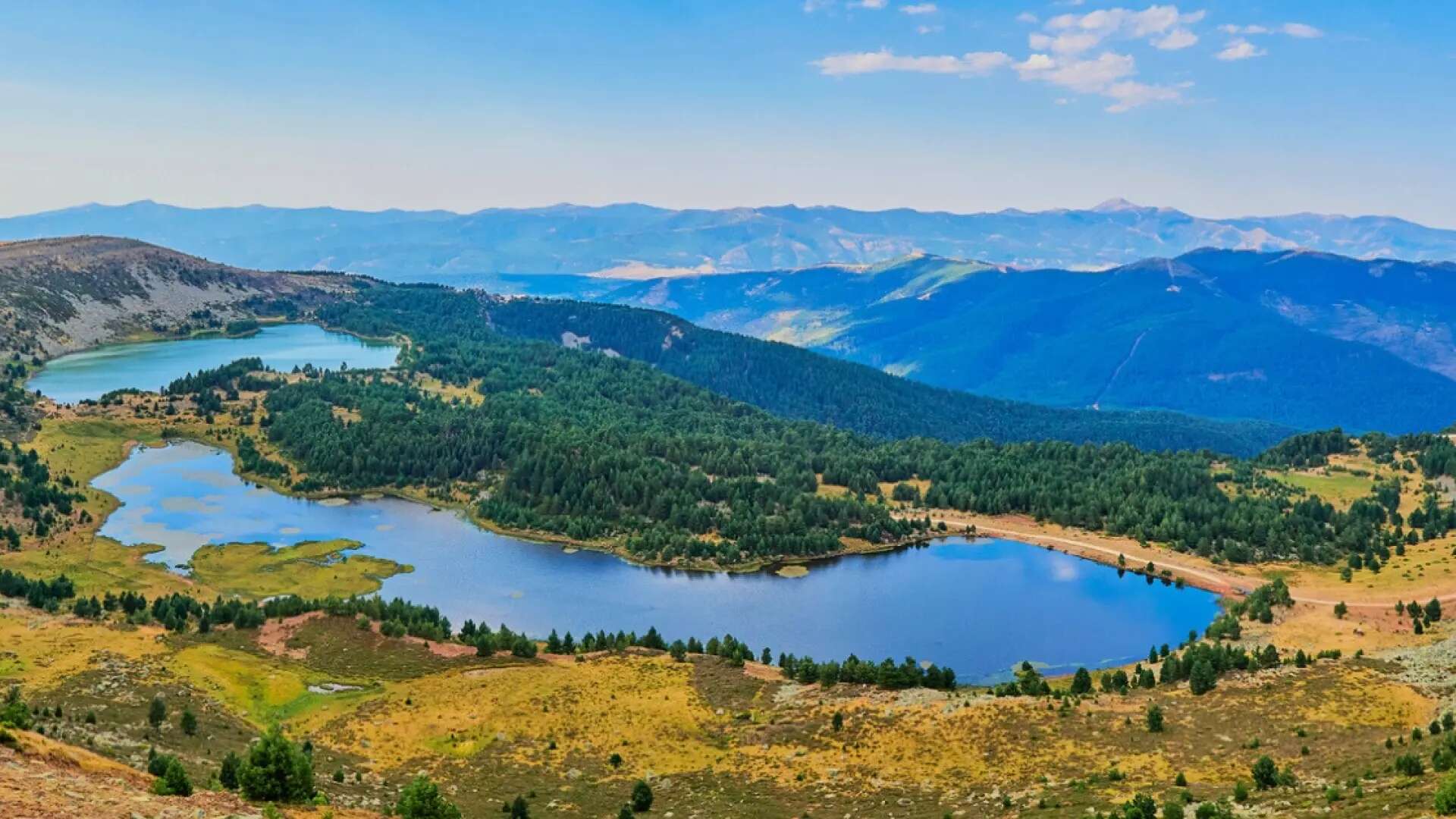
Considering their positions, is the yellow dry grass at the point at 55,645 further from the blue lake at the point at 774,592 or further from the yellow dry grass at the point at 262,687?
the blue lake at the point at 774,592

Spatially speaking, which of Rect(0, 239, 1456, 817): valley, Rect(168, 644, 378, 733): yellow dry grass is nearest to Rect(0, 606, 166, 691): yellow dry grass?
Rect(0, 239, 1456, 817): valley

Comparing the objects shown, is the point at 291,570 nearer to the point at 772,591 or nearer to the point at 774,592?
the point at 772,591

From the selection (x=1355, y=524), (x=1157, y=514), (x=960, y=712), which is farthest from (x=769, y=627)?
(x=1355, y=524)

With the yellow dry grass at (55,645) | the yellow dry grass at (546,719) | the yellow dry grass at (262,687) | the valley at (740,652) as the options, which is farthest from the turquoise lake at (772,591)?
the yellow dry grass at (55,645)

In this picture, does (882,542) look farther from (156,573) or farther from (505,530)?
(156,573)

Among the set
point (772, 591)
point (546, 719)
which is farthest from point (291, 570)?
point (546, 719)

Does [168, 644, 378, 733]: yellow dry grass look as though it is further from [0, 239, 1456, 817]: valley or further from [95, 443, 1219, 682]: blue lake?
[95, 443, 1219, 682]: blue lake
